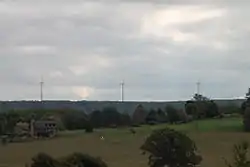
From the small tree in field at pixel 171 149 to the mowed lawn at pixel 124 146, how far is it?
1222 cm

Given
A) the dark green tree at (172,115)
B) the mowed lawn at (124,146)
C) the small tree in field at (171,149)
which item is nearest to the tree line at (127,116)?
the dark green tree at (172,115)

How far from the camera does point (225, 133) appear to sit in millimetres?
124438

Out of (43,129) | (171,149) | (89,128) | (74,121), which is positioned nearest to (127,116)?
(74,121)

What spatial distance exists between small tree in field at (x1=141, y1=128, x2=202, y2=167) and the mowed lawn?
40.1ft

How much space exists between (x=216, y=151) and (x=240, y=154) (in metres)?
71.5

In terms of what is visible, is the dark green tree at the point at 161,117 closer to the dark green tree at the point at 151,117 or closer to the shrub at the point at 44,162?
the dark green tree at the point at 151,117

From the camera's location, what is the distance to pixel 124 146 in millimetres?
113188

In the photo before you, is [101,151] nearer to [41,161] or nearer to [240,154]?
[41,161]

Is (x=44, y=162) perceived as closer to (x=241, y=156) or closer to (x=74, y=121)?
(x=241, y=156)

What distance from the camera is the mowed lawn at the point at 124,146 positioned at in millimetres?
88625

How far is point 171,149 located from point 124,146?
5030 centimetres

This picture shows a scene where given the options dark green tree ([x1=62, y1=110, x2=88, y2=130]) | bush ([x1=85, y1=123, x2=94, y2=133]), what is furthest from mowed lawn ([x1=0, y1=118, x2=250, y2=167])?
dark green tree ([x1=62, y1=110, x2=88, y2=130])

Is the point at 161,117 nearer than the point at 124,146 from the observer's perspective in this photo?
No

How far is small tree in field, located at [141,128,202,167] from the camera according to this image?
207ft
